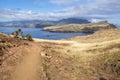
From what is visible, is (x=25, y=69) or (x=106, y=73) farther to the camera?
(x=106, y=73)

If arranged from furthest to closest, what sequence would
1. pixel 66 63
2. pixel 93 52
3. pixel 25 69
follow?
pixel 93 52, pixel 66 63, pixel 25 69

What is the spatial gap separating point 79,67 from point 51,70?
492 cm

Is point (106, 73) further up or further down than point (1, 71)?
further down

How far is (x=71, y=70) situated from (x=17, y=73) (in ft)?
25.8

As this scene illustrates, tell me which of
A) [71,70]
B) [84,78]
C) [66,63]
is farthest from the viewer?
[66,63]

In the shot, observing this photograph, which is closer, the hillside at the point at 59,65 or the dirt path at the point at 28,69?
the dirt path at the point at 28,69

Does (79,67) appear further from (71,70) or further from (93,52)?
(93,52)

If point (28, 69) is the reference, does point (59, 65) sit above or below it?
below

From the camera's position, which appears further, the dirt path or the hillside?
the hillside

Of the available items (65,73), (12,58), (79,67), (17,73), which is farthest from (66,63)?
(17,73)

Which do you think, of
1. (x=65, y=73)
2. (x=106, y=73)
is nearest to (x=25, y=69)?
(x=65, y=73)

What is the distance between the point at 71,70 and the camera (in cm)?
3159

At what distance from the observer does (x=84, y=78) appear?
29516 mm

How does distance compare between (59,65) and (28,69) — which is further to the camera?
(59,65)
